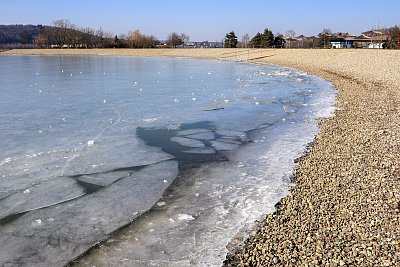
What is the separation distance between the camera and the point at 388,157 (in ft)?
24.9

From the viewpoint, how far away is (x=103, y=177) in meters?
6.97

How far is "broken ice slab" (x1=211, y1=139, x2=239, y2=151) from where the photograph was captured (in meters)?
9.01

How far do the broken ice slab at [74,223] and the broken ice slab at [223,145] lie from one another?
7.98 ft

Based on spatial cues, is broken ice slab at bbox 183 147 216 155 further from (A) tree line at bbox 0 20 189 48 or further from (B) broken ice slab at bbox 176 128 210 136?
(A) tree line at bbox 0 20 189 48

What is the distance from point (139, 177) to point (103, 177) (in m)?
0.68

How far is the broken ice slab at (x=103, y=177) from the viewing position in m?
6.74

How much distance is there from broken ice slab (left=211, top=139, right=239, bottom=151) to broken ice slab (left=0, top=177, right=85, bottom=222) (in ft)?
12.0

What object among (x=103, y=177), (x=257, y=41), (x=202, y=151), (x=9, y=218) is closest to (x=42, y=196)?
(x=9, y=218)

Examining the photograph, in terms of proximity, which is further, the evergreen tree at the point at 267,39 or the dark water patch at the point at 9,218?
the evergreen tree at the point at 267,39

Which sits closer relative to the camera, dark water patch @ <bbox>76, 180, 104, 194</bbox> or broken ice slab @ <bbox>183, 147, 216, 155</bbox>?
dark water patch @ <bbox>76, 180, 104, 194</bbox>

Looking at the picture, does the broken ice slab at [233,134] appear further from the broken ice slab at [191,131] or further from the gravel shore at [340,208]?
the gravel shore at [340,208]

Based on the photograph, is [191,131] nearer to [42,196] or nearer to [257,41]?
[42,196]

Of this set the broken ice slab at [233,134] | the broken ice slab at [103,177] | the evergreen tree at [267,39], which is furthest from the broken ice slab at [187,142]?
the evergreen tree at [267,39]

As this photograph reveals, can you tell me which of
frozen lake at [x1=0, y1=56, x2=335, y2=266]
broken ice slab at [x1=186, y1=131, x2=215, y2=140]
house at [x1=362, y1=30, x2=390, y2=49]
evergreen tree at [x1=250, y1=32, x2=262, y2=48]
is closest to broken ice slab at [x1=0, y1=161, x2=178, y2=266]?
frozen lake at [x1=0, y1=56, x2=335, y2=266]
